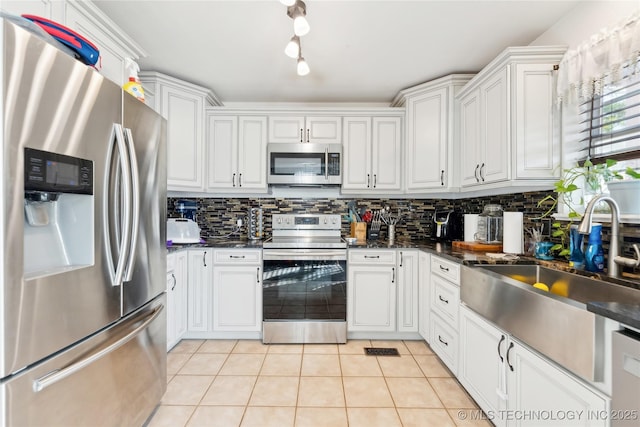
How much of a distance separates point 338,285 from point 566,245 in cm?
164

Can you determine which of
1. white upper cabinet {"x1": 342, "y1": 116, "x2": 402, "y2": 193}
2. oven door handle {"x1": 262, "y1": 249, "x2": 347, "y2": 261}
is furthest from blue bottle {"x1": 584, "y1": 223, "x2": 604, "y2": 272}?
oven door handle {"x1": 262, "y1": 249, "x2": 347, "y2": 261}

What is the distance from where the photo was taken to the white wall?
149 centimetres

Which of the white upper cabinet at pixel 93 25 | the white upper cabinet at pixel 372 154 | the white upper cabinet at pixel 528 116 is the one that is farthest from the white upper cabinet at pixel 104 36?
the white upper cabinet at pixel 528 116

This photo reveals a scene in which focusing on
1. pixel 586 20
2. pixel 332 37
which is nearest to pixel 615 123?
pixel 586 20

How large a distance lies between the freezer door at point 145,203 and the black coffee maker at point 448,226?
2.48 metres

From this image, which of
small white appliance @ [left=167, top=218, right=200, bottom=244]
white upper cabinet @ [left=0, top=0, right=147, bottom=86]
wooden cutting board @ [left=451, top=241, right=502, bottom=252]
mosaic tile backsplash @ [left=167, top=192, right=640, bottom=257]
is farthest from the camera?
mosaic tile backsplash @ [left=167, top=192, right=640, bottom=257]

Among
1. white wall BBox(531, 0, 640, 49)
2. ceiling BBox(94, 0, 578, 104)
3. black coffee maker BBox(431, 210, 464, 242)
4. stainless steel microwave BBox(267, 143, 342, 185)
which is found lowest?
black coffee maker BBox(431, 210, 464, 242)

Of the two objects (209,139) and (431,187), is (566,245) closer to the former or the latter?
(431,187)

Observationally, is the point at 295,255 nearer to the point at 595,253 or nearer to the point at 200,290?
the point at 200,290

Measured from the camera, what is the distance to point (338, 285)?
100 inches

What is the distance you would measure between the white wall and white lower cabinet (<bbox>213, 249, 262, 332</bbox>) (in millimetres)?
2656

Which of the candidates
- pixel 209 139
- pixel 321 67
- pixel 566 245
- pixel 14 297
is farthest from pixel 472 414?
pixel 209 139

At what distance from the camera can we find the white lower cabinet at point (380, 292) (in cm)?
257

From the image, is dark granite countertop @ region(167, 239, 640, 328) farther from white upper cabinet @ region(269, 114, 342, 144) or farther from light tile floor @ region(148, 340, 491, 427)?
white upper cabinet @ region(269, 114, 342, 144)
